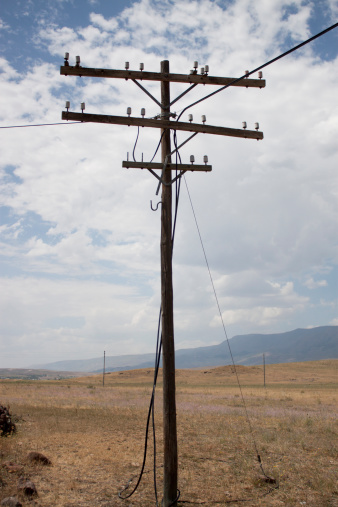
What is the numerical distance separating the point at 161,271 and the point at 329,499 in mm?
5632

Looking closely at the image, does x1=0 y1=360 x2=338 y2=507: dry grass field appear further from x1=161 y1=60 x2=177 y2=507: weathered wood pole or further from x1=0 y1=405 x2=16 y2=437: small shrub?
x1=161 y1=60 x2=177 y2=507: weathered wood pole

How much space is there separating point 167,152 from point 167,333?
12.4 ft

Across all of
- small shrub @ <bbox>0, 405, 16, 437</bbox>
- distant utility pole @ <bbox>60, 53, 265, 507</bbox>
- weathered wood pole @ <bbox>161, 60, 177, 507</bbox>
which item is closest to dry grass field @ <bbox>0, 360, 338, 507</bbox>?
small shrub @ <bbox>0, 405, 16, 437</bbox>

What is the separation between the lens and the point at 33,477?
961 cm

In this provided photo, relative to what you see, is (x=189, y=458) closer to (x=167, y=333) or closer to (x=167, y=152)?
(x=167, y=333)

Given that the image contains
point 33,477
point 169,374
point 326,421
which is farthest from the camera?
point 326,421

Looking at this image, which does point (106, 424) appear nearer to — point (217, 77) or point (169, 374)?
point (169, 374)

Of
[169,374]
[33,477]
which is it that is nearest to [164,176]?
[169,374]

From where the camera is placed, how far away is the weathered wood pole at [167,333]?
7926 mm

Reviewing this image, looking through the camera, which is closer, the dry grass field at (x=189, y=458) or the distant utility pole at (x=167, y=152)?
the distant utility pole at (x=167, y=152)

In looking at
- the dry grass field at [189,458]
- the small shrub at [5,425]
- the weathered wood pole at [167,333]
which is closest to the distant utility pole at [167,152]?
the weathered wood pole at [167,333]

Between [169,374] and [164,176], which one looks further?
[164,176]

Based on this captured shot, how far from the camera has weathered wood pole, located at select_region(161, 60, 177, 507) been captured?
7.93 m

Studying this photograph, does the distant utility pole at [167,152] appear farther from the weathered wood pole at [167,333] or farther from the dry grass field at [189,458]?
the dry grass field at [189,458]
